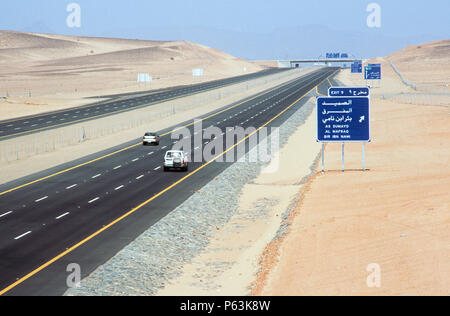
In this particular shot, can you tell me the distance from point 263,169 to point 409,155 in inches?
387

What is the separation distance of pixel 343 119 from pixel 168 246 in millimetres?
15552

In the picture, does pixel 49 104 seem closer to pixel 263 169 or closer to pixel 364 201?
pixel 263 169

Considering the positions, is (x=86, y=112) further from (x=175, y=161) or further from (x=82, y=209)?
(x=82, y=209)

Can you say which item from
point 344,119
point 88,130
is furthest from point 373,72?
point 344,119

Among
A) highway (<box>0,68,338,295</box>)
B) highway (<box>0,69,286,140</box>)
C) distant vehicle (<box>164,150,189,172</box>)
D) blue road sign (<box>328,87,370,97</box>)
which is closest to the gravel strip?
highway (<box>0,68,338,295</box>)

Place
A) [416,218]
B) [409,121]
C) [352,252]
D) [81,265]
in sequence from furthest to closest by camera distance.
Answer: [409,121]
[416,218]
[81,265]
[352,252]

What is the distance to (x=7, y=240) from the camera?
25.2 m

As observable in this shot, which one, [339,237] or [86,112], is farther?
[86,112]

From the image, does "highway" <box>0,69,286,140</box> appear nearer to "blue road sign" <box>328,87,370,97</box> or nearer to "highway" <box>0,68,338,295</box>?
"highway" <box>0,68,338,295</box>

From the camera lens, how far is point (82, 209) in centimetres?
3081

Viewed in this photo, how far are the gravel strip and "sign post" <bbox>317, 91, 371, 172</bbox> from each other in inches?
234

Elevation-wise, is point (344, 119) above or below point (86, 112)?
above

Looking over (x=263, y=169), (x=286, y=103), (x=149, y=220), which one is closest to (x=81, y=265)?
(x=149, y=220)

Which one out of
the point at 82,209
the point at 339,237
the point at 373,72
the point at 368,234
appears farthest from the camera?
the point at 373,72
